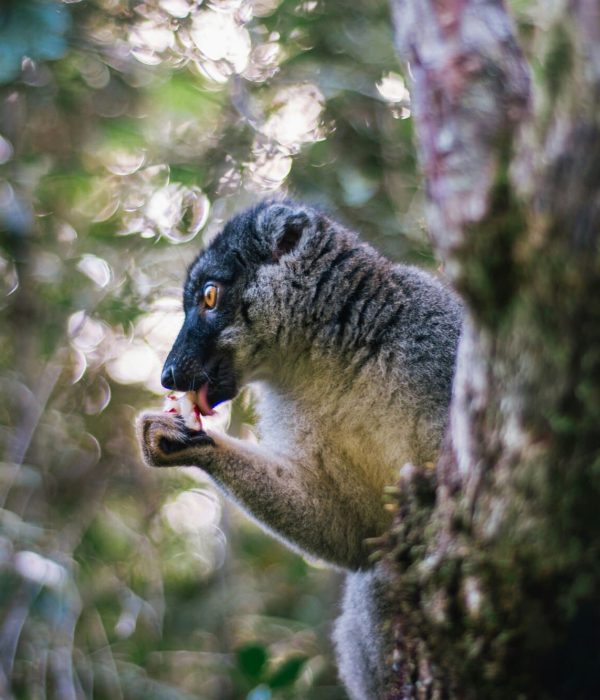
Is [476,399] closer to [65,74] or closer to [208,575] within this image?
[65,74]

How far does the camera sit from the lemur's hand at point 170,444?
359 cm

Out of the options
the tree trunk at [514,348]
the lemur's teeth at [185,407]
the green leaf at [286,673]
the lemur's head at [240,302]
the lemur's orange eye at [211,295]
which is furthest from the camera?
the green leaf at [286,673]

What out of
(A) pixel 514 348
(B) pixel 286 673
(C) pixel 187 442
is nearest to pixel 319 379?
(C) pixel 187 442

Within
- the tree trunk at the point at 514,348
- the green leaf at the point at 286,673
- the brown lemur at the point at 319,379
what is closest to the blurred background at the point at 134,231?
the green leaf at the point at 286,673

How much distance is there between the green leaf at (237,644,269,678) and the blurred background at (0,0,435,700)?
30.3 inches

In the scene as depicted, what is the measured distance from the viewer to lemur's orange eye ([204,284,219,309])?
160 inches

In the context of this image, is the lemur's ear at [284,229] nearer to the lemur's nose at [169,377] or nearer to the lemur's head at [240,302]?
the lemur's head at [240,302]

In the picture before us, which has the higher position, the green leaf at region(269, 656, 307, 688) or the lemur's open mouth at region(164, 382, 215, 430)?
the lemur's open mouth at region(164, 382, 215, 430)

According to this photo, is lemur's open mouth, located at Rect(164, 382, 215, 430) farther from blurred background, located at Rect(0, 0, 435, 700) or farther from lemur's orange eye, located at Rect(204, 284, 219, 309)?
blurred background, located at Rect(0, 0, 435, 700)

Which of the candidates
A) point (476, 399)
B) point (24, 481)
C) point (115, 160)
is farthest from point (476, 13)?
point (115, 160)

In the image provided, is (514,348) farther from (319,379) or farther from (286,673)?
(286,673)

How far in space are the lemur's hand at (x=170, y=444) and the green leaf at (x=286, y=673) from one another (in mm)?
1618

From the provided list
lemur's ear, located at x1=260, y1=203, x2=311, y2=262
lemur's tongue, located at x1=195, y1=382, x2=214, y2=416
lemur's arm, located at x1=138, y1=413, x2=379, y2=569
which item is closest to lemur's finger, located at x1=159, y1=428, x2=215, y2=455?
lemur's arm, located at x1=138, y1=413, x2=379, y2=569

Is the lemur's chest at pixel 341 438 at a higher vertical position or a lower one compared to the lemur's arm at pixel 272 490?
higher
